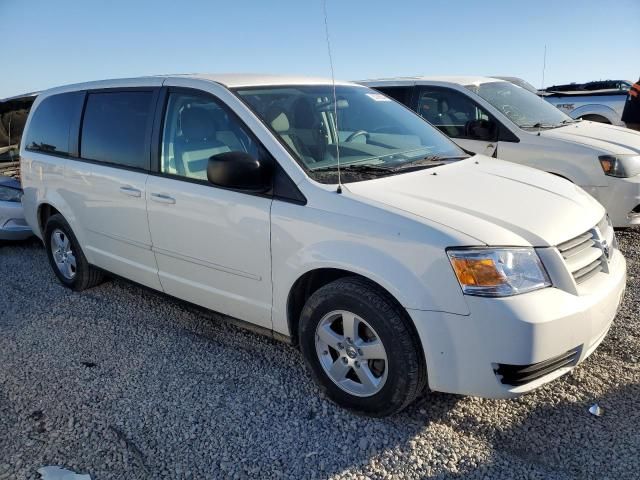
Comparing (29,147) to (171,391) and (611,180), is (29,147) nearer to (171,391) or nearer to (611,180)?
(171,391)

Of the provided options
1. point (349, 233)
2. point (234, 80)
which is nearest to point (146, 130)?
point (234, 80)

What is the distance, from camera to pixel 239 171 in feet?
9.44

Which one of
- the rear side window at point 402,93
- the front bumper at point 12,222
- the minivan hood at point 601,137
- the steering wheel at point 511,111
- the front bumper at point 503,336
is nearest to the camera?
the front bumper at point 503,336

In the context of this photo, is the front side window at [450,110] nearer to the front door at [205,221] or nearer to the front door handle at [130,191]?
the front door at [205,221]

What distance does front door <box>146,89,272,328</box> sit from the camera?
308cm

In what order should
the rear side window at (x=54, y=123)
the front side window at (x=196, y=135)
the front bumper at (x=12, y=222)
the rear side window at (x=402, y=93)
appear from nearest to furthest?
the front side window at (x=196, y=135)
the rear side window at (x=54, y=123)
the front bumper at (x=12, y=222)
the rear side window at (x=402, y=93)

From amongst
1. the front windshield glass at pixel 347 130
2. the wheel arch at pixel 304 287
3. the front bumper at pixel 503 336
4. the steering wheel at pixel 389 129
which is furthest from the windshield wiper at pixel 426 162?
the front bumper at pixel 503 336

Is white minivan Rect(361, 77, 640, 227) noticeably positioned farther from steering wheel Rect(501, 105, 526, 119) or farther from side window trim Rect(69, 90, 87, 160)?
side window trim Rect(69, 90, 87, 160)

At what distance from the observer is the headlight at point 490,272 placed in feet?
7.76

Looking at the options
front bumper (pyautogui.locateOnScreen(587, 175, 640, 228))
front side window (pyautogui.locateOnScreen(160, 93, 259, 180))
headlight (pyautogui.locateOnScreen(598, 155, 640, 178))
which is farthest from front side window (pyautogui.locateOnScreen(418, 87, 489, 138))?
front side window (pyautogui.locateOnScreen(160, 93, 259, 180))

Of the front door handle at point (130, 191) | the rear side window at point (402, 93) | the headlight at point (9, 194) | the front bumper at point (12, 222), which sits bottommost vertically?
the front bumper at point (12, 222)

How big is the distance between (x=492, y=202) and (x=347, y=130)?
1150mm

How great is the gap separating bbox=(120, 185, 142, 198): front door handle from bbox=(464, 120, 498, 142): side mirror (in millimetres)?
3852

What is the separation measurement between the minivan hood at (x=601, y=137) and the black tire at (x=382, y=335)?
13.1ft
